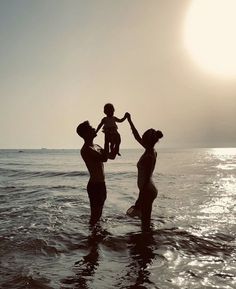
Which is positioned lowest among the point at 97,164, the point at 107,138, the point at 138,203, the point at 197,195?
the point at 197,195

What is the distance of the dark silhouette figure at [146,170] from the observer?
7.07 m

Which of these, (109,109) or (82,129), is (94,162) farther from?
(109,109)

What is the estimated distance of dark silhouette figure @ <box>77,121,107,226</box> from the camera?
24.4 ft

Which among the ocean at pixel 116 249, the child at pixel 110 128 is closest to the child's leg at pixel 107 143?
the child at pixel 110 128

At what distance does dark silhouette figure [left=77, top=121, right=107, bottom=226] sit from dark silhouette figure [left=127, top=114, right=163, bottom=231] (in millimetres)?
860

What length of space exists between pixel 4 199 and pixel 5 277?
1001 cm

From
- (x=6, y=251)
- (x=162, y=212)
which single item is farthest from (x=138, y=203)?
(x=162, y=212)

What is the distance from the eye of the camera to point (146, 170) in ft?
23.4

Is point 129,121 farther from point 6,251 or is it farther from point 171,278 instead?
point 6,251

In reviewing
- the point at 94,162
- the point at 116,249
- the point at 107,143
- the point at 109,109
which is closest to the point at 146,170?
the point at 107,143

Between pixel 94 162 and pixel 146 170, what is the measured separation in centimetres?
129

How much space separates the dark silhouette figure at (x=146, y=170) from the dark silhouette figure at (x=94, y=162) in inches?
33.8

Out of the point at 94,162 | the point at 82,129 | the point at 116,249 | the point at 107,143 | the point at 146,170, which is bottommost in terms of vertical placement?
the point at 116,249

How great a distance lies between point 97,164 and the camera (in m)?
7.68
